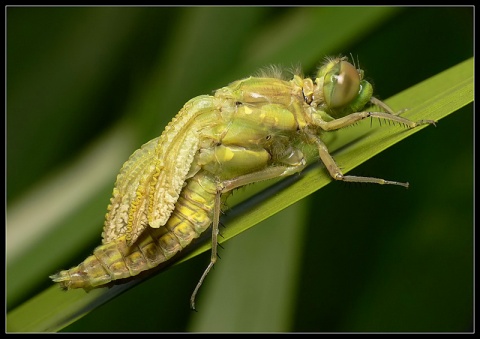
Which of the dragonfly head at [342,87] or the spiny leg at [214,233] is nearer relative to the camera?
the spiny leg at [214,233]

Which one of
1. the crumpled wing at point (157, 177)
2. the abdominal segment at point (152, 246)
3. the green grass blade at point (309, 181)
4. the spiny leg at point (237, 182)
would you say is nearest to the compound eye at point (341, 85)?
the green grass blade at point (309, 181)

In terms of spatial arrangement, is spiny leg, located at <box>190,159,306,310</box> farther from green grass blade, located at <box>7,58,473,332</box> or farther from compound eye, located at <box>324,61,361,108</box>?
compound eye, located at <box>324,61,361,108</box>

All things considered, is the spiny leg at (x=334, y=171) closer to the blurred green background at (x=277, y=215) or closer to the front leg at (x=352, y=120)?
the front leg at (x=352, y=120)

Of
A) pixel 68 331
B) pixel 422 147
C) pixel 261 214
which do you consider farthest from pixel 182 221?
pixel 422 147

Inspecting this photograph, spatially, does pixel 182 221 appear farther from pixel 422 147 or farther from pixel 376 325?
pixel 422 147

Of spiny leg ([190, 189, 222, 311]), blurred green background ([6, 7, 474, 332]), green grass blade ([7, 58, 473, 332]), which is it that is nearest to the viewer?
green grass blade ([7, 58, 473, 332])

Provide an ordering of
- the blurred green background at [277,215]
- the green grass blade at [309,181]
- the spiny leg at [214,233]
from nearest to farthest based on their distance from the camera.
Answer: the green grass blade at [309,181]
the spiny leg at [214,233]
the blurred green background at [277,215]

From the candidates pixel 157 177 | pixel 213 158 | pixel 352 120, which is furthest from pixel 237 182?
pixel 352 120

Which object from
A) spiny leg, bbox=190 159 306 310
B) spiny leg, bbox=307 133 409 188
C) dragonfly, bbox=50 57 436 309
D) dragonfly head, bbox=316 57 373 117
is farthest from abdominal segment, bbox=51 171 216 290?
dragonfly head, bbox=316 57 373 117
